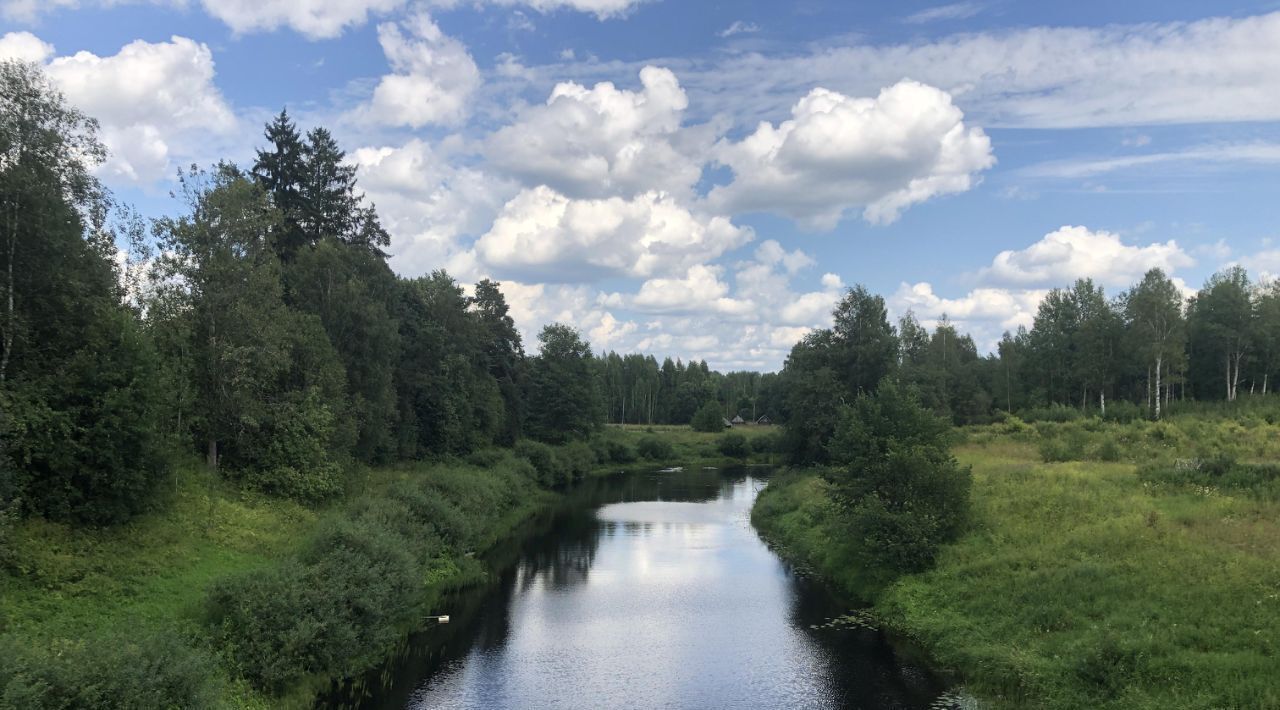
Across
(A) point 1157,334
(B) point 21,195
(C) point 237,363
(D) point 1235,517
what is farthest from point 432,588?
(A) point 1157,334

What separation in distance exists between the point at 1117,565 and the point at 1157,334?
54.4m

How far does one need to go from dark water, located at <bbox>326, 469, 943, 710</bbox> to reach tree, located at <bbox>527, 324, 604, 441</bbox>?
4135 cm

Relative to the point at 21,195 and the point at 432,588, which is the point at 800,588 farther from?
the point at 21,195

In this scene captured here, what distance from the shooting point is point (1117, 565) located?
72.5 ft

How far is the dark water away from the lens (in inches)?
791

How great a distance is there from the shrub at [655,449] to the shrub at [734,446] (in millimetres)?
9450

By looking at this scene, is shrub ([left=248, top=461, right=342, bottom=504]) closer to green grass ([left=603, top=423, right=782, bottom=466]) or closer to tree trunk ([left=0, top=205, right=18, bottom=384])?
tree trunk ([left=0, top=205, right=18, bottom=384])

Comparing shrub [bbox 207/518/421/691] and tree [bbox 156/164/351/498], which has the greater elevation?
tree [bbox 156/164/351/498]

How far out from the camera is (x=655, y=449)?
99.8m

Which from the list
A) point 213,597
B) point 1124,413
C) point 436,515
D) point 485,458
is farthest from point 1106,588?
point 1124,413

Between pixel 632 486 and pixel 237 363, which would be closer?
pixel 237 363

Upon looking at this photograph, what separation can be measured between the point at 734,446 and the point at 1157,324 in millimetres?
54079

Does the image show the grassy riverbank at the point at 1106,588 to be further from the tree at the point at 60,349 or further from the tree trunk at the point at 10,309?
the tree trunk at the point at 10,309

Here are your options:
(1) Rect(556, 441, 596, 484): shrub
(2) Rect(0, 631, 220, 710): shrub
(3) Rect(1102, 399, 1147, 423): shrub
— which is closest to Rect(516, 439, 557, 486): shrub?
(1) Rect(556, 441, 596, 484): shrub
